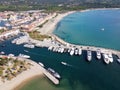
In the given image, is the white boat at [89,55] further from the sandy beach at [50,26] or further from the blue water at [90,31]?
the sandy beach at [50,26]

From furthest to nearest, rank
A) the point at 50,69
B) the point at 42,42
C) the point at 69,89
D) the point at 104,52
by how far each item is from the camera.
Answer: the point at 42,42, the point at 104,52, the point at 50,69, the point at 69,89

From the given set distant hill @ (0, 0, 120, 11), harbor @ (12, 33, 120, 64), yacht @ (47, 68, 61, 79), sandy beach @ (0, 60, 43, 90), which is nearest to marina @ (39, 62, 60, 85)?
yacht @ (47, 68, 61, 79)

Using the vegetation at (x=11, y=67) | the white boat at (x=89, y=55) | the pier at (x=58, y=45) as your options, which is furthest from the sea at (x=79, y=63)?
the vegetation at (x=11, y=67)

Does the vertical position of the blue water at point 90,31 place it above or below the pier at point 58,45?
below

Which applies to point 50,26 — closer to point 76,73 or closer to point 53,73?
point 76,73

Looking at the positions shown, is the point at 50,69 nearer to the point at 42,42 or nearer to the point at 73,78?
the point at 73,78

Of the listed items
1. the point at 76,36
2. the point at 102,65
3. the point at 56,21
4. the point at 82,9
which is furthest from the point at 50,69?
the point at 82,9

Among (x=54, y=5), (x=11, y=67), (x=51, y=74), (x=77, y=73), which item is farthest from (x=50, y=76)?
(x=54, y=5)
